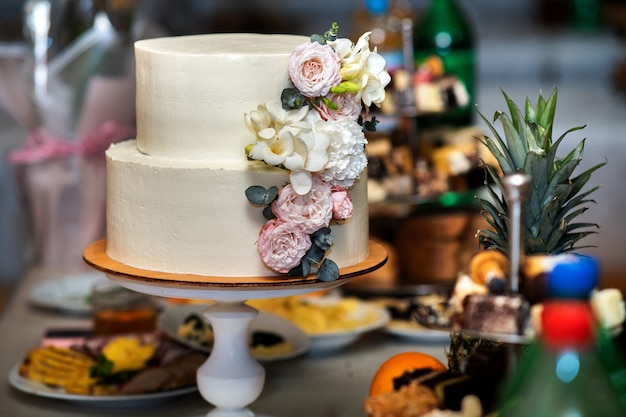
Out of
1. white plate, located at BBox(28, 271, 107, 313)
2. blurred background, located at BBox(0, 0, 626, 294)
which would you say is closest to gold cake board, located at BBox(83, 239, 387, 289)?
white plate, located at BBox(28, 271, 107, 313)

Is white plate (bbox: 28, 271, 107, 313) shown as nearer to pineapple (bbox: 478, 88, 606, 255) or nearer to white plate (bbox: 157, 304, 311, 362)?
white plate (bbox: 157, 304, 311, 362)

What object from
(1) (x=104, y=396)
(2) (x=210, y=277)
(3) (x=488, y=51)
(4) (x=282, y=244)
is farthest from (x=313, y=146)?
(3) (x=488, y=51)

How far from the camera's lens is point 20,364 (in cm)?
227

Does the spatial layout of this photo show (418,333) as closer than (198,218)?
No

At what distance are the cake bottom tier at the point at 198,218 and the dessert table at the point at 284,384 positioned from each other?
0.40 metres

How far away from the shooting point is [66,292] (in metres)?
2.83

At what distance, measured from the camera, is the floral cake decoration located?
1649 millimetres

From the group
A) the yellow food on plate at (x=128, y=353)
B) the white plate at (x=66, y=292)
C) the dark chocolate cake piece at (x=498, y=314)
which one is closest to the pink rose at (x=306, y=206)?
the dark chocolate cake piece at (x=498, y=314)

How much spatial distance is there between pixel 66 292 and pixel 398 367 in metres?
1.32

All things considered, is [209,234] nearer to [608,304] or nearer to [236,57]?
[236,57]

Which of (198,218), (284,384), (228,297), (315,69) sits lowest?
(284,384)

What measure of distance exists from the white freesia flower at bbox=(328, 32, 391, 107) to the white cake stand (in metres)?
0.29

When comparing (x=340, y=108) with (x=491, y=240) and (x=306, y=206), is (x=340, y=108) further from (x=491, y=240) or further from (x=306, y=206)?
(x=491, y=240)

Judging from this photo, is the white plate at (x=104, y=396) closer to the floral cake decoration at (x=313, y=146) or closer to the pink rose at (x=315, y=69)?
the floral cake decoration at (x=313, y=146)
